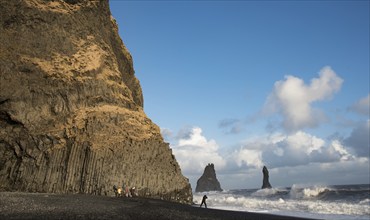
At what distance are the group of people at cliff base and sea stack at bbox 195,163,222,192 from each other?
6099 inches

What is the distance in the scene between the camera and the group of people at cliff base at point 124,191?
3438 cm

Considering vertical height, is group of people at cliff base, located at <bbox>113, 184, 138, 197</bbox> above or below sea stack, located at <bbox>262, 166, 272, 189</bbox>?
below

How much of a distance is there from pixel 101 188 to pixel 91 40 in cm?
2316

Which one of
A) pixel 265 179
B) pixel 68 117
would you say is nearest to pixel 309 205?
pixel 68 117

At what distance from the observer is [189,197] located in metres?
43.4

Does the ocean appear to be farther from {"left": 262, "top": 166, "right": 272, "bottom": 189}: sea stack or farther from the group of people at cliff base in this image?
{"left": 262, "top": 166, "right": 272, "bottom": 189}: sea stack

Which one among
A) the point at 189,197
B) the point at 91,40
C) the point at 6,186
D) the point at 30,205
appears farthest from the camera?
the point at 91,40

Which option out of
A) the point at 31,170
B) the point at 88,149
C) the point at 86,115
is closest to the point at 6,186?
the point at 31,170

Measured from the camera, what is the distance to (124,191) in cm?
3509

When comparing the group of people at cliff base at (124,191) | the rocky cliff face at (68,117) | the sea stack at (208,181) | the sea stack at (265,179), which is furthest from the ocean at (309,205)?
the sea stack at (208,181)

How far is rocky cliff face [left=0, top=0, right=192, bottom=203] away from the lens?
34.7 meters

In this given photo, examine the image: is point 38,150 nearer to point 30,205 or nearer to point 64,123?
point 64,123

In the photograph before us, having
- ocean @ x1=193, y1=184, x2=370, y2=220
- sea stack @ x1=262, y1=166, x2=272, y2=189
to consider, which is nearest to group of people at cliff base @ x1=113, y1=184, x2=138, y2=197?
ocean @ x1=193, y1=184, x2=370, y2=220

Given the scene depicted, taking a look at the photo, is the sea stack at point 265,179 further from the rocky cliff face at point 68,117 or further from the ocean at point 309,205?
the rocky cliff face at point 68,117
